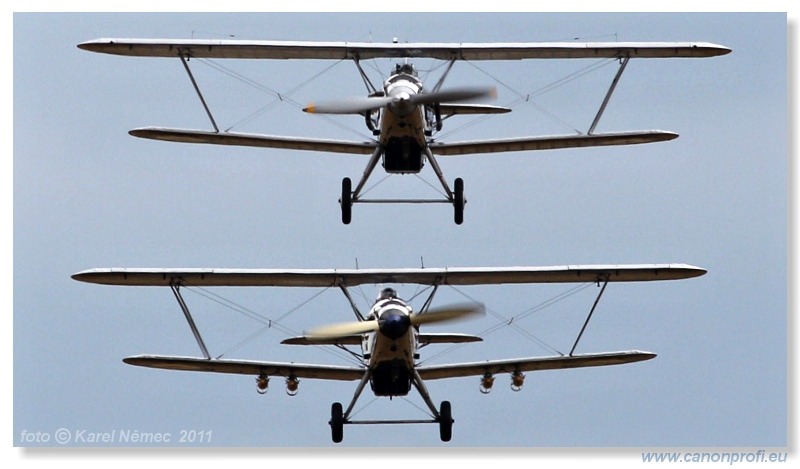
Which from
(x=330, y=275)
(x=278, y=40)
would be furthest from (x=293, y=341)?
(x=278, y=40)

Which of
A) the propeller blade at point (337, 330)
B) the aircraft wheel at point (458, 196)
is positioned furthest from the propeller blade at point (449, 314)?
the aircraft wheel at point (458, 196)

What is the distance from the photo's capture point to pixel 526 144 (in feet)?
157

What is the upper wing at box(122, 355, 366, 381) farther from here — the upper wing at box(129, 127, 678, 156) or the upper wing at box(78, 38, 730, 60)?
the upper wing at box(78, 38, 730, 60)

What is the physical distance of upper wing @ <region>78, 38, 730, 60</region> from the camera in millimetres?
46188

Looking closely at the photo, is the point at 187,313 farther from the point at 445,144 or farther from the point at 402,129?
the point at 445,144

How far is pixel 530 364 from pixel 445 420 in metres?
2.22

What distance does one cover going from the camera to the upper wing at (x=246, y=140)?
47.7m

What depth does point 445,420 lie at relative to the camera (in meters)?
46.6

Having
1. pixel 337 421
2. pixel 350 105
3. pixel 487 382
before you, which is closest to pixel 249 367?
pixel 337 421

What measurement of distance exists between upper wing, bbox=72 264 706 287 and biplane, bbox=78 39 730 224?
38.5 inches

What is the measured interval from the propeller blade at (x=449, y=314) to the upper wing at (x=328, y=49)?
394cm

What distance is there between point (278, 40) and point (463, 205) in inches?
141

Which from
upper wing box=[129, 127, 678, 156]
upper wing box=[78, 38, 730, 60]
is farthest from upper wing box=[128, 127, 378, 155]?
upper wing box=[78, 38, 730, 60]

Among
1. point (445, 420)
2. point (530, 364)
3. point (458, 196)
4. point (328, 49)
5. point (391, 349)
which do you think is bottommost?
point (445, 420)
